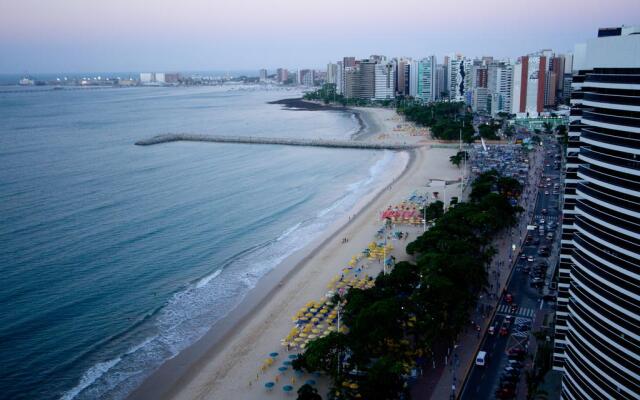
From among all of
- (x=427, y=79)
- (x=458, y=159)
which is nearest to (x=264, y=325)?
(x=458, y=159)

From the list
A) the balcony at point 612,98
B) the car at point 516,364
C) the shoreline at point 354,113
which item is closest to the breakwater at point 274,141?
the shoreline at point 354,113

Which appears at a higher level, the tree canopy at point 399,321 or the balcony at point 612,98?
the balcony at point 612,98

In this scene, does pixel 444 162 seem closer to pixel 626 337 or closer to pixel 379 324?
pixel 379 324

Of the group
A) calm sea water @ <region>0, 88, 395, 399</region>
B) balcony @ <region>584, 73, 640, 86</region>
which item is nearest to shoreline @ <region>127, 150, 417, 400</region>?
calm sea water @ <region>0, 88, 395, 399</region>

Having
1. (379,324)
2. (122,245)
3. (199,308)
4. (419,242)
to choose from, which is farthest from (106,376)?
(419,242)

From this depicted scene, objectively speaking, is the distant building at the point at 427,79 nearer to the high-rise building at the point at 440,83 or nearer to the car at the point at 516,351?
the high-rise building at the point at 440,83

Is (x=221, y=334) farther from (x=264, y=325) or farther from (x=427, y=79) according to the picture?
(x=427, y=79)
